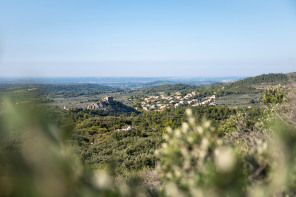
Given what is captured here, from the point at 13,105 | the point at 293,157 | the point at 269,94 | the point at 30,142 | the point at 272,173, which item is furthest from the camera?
the point at 269,94

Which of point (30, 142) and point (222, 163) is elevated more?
point (30, 142)

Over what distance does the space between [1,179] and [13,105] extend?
0.83 metres

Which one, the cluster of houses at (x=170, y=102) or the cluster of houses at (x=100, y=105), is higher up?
the cluster of houses at (x=100, y=105)

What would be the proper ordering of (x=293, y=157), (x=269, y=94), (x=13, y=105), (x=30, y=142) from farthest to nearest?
1. (x=269, y=94)
2. (x=293, y=157)
3. (x=30, y=142)
4. (x=13, y=105)

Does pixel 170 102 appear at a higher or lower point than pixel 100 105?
lower

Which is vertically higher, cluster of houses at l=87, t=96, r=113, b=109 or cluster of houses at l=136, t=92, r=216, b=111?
cluster of houses at l=87, t=96, r=113, b=109

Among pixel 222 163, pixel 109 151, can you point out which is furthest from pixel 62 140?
pixel 109 151

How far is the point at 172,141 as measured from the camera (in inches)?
Result: 109

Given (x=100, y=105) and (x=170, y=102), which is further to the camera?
(x=170, y=102)

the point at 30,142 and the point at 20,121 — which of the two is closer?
the point at 20,121

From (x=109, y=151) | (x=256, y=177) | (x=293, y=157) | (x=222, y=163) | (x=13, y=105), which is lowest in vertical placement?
(x=109, y=151)

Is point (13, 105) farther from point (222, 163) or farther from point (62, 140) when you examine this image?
point (222, 163)

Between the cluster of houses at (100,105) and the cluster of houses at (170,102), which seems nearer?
the cluster of houses at (100,105)

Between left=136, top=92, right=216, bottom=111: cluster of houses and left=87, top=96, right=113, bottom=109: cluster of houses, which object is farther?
left=136, top=92, right=216, bottom=111: cluster of houses
